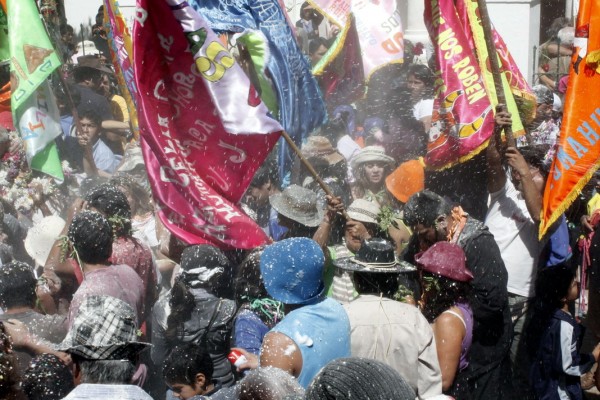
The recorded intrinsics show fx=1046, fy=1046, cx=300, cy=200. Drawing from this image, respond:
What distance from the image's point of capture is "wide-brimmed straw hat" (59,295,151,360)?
3562mm

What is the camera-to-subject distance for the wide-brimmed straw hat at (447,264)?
4938 mm

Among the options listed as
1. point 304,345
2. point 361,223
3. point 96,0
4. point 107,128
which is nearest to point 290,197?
point 361,223

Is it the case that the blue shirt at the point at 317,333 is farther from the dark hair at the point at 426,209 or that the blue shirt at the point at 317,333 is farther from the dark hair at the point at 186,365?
the dark hair at the point at 426,209

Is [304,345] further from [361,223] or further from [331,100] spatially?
[331,100]

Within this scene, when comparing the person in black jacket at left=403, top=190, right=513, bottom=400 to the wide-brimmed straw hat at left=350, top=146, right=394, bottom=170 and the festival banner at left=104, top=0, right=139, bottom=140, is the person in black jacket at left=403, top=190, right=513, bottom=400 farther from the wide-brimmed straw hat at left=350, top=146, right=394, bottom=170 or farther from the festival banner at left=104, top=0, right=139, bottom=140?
the festival banner at left=104, top=0, right=139, bottom=140

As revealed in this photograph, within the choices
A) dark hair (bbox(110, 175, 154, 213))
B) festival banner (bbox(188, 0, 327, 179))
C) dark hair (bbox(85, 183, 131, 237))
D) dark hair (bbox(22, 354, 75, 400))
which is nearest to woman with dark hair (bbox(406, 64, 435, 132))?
festival banner (bbox(188, 0, 327, 179))

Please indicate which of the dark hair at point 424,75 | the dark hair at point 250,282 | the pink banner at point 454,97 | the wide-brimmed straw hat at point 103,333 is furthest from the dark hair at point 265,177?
the wide-brimmed straw hat at point 103,333

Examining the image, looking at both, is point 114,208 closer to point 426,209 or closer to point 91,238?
point 91,238

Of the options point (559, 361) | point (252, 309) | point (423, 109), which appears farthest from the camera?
point (423, 109)

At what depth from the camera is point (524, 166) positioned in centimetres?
600

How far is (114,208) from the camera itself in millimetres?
6059

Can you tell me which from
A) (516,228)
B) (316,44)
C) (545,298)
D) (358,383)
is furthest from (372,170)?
(358,383)

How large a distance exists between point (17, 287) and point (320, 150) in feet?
12.0

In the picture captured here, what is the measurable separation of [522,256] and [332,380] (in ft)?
12.4
